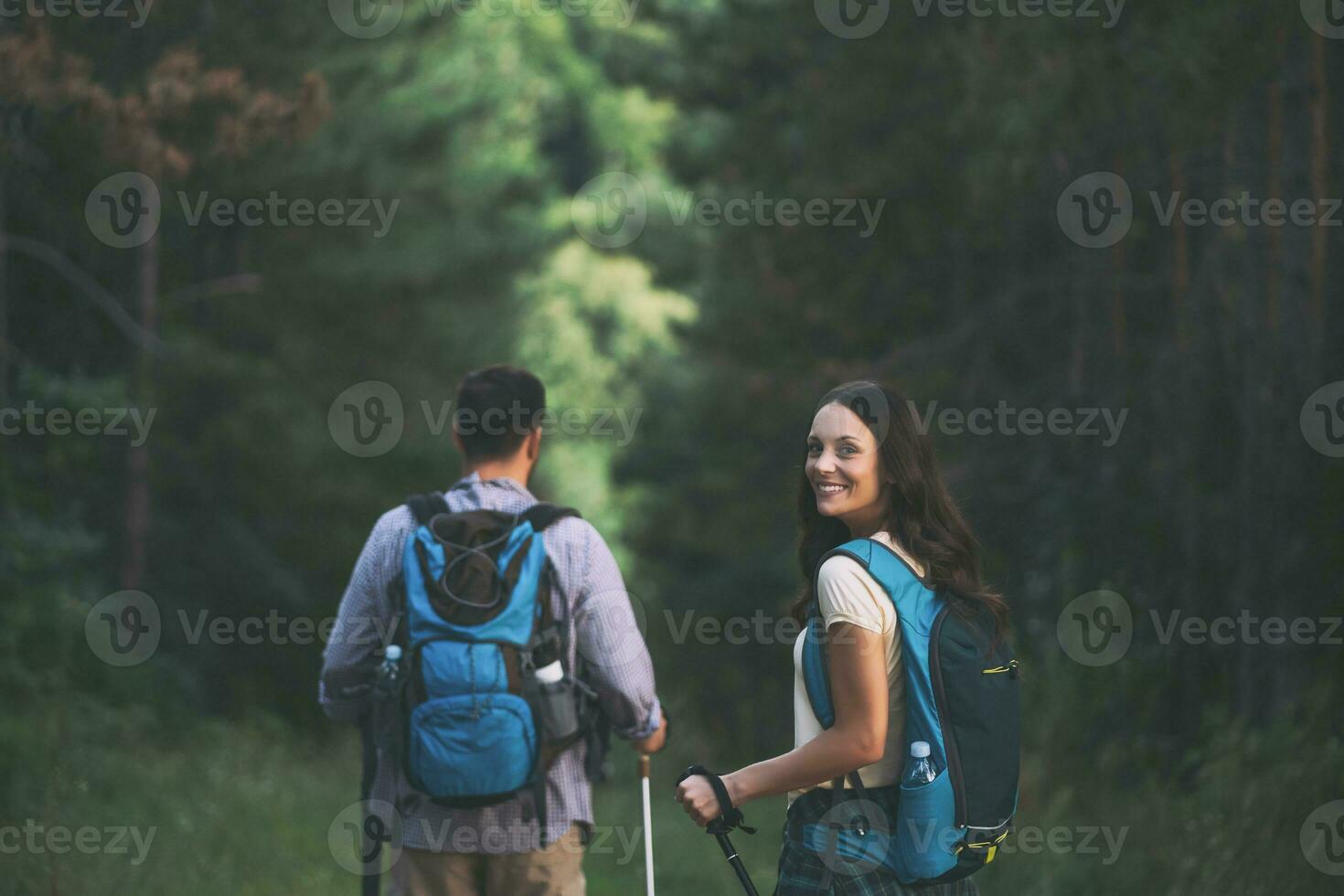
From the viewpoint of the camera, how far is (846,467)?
3.03 metres

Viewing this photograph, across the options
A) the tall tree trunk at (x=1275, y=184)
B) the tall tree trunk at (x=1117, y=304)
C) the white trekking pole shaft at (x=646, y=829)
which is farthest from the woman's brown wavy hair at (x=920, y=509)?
the tall tree trunk at (x=1117, y=304)

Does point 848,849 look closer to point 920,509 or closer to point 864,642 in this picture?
point 864,642

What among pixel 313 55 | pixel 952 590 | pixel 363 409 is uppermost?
pixel 313 55

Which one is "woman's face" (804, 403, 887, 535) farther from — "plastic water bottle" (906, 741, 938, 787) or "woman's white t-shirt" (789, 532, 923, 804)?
"plastic water bottle" (906, 741, 938, 787)

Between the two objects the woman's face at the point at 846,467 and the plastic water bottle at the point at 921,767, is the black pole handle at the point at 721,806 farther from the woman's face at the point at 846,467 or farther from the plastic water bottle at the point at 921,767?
the woman's face at the point at 846,467

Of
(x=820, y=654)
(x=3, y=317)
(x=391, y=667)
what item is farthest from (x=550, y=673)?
(x=3, y=317)

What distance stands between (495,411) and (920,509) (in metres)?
1.42

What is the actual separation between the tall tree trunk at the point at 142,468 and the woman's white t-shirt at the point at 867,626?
499 inches

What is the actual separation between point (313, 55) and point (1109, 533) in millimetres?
10914

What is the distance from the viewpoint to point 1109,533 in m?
8.89

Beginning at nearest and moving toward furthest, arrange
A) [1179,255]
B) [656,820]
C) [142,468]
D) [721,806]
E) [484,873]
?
[721,806], [484,873], [1179,255], [656,820], [142,468]

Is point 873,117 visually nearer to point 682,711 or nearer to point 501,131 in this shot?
point 682,711

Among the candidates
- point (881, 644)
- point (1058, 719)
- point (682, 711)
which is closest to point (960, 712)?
point (881, 644)

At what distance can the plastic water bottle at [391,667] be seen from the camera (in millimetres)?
3801
